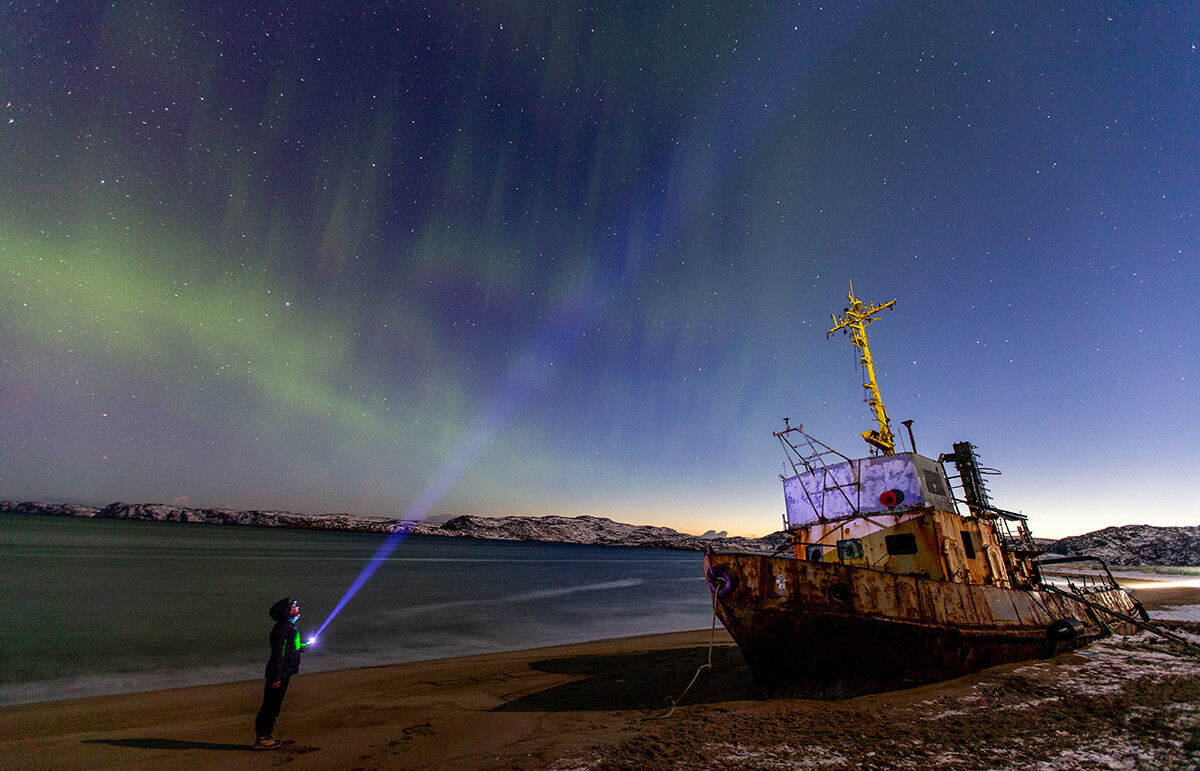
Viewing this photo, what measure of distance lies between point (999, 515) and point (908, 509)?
5.13m

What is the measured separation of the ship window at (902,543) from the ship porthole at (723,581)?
5096mm

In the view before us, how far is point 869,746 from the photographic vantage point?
6.29 metres

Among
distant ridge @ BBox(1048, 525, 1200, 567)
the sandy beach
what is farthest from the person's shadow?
distant ridge @ BBox(1048, 525, 1200, 567)

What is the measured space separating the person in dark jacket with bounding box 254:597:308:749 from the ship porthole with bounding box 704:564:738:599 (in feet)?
21.9

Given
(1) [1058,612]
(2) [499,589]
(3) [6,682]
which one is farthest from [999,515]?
(2) [499,589]

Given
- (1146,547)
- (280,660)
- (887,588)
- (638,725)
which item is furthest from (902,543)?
(1146,547)

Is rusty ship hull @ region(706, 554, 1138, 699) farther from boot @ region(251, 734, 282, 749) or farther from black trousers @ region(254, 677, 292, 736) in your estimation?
boot @ region(251, 734, 282, 749)

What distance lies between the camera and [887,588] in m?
8.86

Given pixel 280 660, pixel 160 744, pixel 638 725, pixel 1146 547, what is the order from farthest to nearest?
pixel 1146 547 < pixel 638 725 < pixel 160 744 < pixel 280 660

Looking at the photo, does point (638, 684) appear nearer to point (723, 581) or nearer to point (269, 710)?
point (723, 581)

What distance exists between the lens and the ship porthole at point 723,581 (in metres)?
8.66

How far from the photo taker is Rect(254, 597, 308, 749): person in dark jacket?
6.09 meters

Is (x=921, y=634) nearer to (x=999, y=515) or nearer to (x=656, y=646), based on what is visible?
(x=999, y=515)

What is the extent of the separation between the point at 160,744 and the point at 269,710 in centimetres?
220
